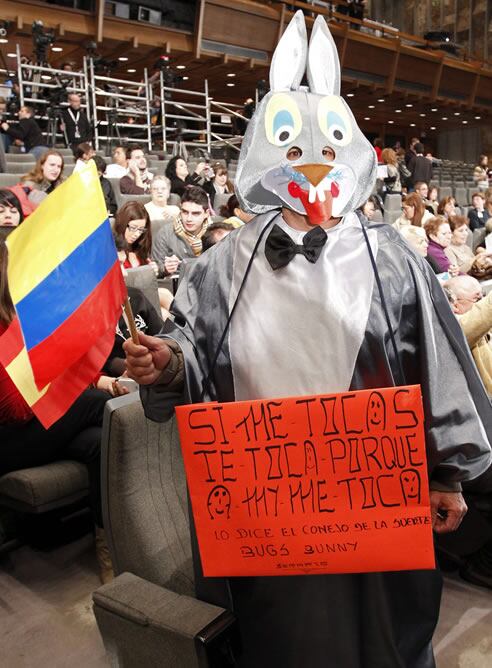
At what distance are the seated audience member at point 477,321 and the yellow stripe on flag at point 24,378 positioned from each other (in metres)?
1.37

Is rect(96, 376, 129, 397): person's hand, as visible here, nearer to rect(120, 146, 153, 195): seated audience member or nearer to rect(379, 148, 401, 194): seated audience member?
rect(120, 146, 153, 195): seated audience member

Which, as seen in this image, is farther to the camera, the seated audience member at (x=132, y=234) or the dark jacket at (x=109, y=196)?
the dark jacket at (x=109, y=196)

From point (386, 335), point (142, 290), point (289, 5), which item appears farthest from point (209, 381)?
point (289, 5)

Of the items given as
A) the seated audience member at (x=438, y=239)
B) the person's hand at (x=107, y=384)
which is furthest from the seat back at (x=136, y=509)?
the seated audience member at (x=438, y=239)

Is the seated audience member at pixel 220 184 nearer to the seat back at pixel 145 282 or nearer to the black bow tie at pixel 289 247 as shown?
the seat back at pixel 145 282

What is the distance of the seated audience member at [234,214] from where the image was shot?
→ 362 cm

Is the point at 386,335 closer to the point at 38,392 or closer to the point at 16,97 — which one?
the point at 38,392

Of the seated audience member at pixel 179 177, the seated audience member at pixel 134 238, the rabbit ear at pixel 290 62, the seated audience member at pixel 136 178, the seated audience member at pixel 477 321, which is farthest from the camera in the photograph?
the seated audience member at pixel 179 177

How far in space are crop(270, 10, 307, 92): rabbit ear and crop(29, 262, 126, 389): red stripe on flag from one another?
0.56 meters

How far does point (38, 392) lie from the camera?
35.1 inches

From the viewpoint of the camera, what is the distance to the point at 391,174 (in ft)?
24.5

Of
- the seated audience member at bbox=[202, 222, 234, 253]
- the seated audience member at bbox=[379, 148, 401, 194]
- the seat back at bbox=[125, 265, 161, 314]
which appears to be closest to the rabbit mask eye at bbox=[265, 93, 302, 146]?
the seat back at bbox=[125, 265, 161, 314]

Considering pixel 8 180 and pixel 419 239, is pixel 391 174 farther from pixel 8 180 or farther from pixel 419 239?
pixel 8 180

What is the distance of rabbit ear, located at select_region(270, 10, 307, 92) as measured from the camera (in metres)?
1.24
